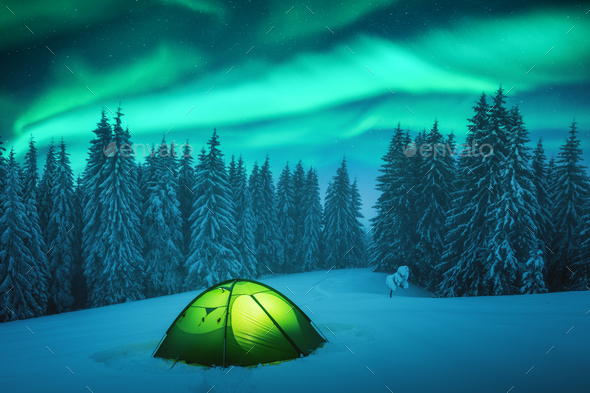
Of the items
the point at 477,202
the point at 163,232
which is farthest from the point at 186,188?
the point at 477,202

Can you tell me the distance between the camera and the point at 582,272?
23.4 meters

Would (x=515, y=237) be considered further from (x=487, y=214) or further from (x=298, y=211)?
(x=298, y=211)

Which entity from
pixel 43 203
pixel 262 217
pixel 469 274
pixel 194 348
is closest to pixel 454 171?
pixel 469 274

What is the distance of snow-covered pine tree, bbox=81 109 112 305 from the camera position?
27.0 meters

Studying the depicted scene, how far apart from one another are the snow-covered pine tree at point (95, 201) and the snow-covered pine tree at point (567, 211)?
3683 cm

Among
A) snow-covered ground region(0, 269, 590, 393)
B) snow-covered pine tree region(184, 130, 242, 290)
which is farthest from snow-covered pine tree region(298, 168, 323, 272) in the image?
snow-covered ground region(0, 269, 590, 393)

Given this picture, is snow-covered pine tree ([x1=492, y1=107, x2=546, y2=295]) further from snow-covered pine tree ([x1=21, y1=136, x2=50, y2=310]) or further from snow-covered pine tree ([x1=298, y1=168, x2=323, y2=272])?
snow-covered pine tree ([x1=21, y1=136, x2=50, y2=310])

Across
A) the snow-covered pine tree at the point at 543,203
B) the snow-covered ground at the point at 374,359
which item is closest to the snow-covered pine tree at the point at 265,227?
the snow-covered pine tree at the point at 543,203

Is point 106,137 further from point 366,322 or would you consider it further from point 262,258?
point 366,322

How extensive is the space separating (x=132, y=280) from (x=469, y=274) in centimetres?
2602

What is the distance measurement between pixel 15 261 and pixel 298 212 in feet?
108

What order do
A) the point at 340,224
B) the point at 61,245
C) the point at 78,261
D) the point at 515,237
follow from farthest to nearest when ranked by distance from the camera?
the point at 340,224 → the point at 78,261 → the point at 61,245 → the point at 515,237

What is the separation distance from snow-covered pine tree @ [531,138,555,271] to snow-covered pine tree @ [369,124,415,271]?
9.66 meters

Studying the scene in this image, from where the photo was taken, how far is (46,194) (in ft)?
99.7
